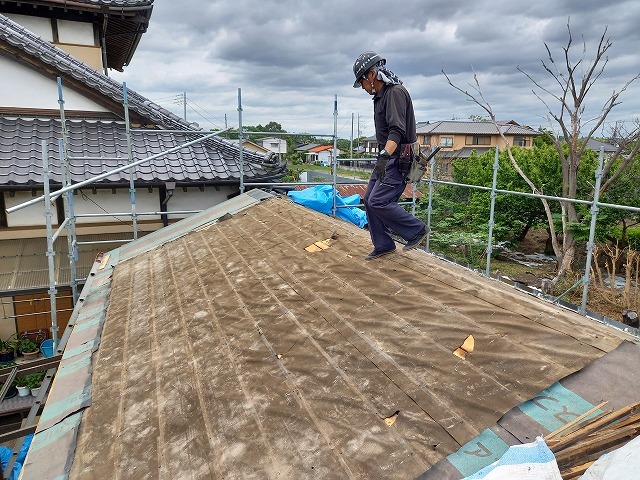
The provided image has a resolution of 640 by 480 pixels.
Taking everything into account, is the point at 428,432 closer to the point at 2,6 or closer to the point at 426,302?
the point at 426,302

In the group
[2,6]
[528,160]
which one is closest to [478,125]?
[528,160]

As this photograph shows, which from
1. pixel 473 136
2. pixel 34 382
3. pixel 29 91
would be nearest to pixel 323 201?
pixel 29 91

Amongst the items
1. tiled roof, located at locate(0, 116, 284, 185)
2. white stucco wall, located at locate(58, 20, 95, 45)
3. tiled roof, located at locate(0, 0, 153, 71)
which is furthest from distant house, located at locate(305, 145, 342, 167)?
tiled roof, located at locate(0, 116, 284, 185)

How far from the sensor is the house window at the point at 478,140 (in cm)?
4681

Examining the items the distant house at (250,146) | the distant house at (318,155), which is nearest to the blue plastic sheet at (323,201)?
the distant house at (250,146)

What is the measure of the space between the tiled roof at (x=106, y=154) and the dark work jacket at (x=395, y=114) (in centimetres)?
481

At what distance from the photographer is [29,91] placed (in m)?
8.16

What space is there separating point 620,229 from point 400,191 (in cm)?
1701

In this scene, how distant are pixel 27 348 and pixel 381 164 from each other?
781 centimetres

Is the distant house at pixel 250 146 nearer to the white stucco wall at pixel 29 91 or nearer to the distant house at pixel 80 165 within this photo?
A: the distant house at pixel 80 165

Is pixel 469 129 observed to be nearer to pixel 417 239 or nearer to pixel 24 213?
pixel 24 213

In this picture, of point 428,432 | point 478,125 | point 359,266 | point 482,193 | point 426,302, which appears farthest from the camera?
point 478,125

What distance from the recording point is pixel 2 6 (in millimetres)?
9734

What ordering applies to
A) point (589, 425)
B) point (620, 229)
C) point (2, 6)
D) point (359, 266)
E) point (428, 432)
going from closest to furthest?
point (589, 425) < point (428, 432) < point (359, 266) < point (2, 6) < point (620, 229)
